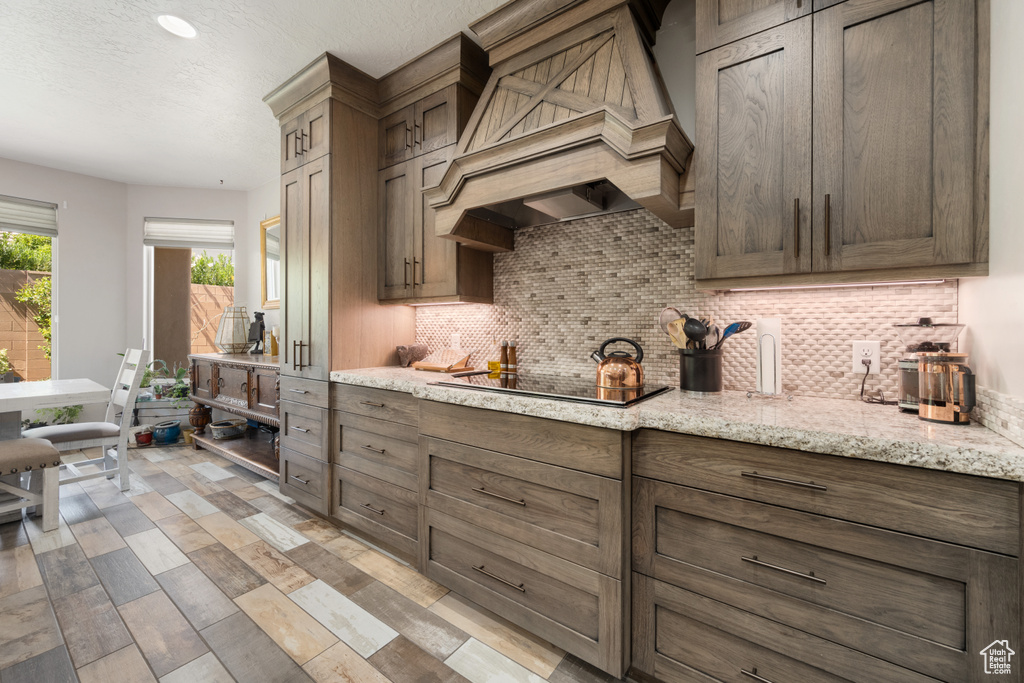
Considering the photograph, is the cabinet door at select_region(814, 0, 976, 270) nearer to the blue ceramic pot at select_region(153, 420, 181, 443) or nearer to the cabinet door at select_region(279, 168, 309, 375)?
the cabinet door at select_region(279, 168, 309, 375)

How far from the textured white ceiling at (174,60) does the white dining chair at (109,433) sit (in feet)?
5.72

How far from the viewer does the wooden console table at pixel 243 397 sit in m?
3.18

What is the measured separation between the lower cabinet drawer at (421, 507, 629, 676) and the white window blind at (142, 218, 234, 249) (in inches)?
181

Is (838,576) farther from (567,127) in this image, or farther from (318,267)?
(318,267)

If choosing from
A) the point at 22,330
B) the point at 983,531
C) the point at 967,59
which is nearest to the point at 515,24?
the point at 967,59

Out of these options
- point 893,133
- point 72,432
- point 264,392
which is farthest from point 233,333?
point 893,133

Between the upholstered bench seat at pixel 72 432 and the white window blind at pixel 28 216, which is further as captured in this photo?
the white window blind at pixel 28 216

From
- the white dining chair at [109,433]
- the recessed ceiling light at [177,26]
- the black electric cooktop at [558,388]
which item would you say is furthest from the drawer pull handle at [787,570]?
the white dining chair at [109,433]

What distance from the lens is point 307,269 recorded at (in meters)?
2.62

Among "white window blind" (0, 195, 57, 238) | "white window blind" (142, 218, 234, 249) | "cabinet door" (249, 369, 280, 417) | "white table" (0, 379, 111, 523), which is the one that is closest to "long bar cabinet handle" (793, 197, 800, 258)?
"cabinet door" (249, 369, 280, 417)

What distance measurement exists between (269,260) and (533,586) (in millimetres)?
4427

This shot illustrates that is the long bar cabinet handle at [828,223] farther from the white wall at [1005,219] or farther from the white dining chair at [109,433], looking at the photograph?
the white dining chair at [109,433]

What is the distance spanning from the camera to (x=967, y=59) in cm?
117

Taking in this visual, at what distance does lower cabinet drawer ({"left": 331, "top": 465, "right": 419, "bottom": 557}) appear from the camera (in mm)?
2095
